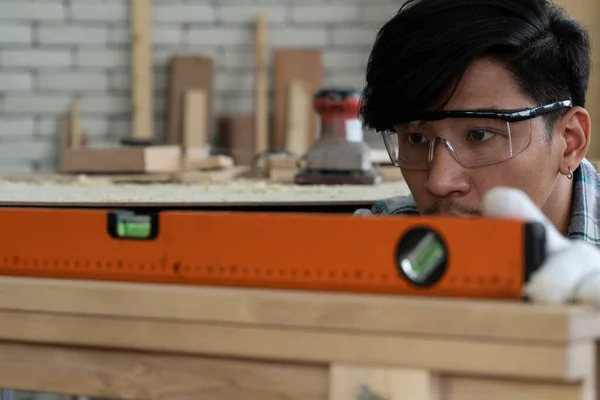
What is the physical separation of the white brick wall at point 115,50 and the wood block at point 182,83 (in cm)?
8

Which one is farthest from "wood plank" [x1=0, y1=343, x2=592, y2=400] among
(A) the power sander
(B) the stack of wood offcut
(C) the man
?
(B) the stack of wood offcut

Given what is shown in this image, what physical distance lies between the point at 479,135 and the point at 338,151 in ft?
3.01

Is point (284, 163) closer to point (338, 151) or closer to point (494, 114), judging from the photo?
point (338, 151)

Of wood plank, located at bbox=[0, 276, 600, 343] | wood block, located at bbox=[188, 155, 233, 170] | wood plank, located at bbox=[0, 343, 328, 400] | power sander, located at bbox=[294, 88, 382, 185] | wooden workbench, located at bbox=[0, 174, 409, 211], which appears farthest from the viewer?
wood block, located at bbox=[188, 155, 233, 170]

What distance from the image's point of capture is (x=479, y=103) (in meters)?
1.58

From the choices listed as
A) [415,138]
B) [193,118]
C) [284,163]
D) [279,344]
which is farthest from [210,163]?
[193,118]

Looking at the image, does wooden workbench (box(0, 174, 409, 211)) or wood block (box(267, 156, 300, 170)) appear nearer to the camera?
wooden workbench (box(0, 174, 409, 211))

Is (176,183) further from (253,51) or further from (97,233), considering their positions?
(253,51)

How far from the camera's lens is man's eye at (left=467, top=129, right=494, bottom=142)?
5.21 ft

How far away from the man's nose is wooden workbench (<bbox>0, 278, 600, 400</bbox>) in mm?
616

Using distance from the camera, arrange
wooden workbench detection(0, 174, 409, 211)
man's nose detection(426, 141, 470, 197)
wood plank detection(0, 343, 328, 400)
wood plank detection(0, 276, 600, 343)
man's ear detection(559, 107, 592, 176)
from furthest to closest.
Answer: wooden workbench detection(0, 174, 409, 211) → man's ear detection(559, 107, 592, 176) → man's nose detection(426, 141, 470, 197) → wood plank detection(0, 343, 328, 400) → wood plank detection(0, 276, 600, 343)

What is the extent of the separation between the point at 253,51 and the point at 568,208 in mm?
3778

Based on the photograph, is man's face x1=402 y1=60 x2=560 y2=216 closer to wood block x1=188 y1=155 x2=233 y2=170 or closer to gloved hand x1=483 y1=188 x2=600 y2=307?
gloved hand x1=483 y1=188 x2=600 y2=307

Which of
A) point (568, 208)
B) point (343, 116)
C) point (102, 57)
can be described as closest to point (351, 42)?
point (102, 57)
